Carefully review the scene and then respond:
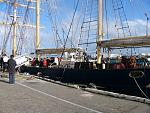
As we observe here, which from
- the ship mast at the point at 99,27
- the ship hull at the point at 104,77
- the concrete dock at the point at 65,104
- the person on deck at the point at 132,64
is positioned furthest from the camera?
the ship mast at the point at 99,27

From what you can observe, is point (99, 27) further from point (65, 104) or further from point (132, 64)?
point (65, 104)

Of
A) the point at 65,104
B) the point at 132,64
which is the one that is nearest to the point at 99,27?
the point at 132,64

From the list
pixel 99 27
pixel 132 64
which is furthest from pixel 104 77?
pixel 99 27

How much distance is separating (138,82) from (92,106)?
500cm

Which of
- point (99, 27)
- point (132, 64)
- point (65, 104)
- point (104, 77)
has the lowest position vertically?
point (65, 104)

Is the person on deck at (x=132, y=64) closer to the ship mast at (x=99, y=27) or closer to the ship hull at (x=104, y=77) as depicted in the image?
the ship hull at (x=104, y=77)

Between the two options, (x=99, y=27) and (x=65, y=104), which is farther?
(x=99, y=27)

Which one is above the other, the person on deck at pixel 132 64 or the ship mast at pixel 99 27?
the ship mast at pixel 99 27

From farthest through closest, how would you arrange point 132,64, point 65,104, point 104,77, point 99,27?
point 99,27
point 104,77
point 132,64
point 65,104

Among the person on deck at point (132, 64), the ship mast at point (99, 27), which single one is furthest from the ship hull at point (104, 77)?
the ship mast at point (99, 27)

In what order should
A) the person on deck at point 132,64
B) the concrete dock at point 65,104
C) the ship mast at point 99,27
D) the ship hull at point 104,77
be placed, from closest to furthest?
the concrete dock at point 65,104
the ship hull at point 104,77
the person on deck at point 132,64
the ship mast at point 99,27

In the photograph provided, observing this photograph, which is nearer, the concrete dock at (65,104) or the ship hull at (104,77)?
the concrete dock at (65,104)

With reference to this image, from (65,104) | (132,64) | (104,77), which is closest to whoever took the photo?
(65,104)

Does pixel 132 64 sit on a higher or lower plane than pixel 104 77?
higher
